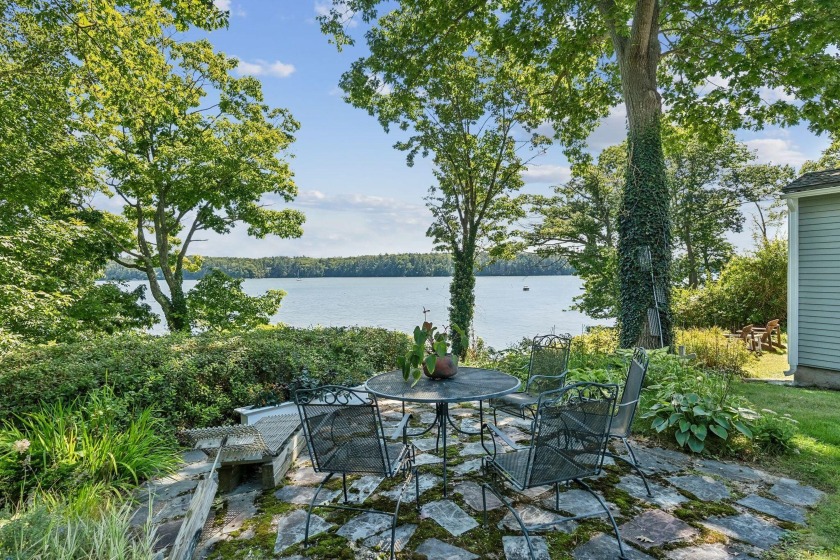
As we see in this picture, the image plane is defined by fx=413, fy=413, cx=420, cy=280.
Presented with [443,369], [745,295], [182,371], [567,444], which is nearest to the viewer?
[567,444]

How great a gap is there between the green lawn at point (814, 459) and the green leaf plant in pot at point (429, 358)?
212 cm

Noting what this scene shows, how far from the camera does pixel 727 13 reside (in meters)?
6.86

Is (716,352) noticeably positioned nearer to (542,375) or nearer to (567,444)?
(542,375)

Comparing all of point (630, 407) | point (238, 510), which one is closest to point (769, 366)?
point (630, 407)

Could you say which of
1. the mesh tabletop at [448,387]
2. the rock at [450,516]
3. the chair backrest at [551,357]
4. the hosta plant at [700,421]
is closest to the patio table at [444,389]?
the mesh tabletop at [448,387]

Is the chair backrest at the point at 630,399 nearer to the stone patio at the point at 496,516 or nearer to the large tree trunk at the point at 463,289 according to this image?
the stone patio at the point at 496,516

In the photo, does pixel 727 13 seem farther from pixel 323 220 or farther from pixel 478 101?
pixel 323 220

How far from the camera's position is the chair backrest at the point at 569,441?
2.19m

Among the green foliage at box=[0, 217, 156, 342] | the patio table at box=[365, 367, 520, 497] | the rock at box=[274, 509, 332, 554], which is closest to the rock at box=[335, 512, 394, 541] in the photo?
the rock at box=[274, 509, 332, 554]

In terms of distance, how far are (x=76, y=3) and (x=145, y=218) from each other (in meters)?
8.46

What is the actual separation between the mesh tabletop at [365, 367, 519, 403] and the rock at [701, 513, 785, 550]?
1.37m

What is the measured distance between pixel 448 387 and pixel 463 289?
32.0ft

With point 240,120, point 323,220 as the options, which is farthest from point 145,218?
point 323,220

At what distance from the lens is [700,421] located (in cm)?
364
